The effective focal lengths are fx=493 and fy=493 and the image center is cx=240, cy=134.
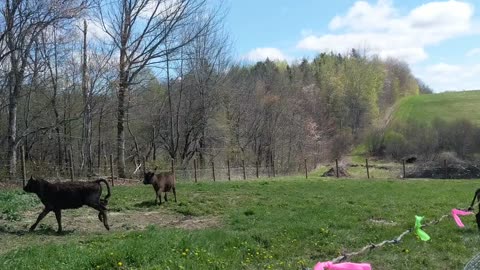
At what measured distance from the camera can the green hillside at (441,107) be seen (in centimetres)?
6644

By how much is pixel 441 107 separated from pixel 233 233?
231 feet

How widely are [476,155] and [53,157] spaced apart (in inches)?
1736

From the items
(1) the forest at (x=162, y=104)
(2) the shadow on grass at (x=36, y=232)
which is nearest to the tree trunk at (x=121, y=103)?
(1) the forest at (x=162, y=104)

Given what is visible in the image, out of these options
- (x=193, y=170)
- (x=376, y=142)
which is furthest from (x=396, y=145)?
(x=193, y=170)

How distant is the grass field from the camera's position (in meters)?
7.56

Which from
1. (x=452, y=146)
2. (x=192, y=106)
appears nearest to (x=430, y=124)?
(x=452, y=146)

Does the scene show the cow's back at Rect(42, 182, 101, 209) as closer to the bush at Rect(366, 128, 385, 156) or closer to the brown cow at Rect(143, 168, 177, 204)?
the brown cow at Rect(143, 168, 177, 204)

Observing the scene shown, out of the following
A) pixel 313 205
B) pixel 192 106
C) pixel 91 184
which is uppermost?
pixel 192 106

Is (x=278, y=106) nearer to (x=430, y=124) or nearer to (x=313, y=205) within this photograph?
(x=430, y=124)

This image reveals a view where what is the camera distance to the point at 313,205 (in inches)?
611

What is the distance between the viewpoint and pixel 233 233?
10.0 meters

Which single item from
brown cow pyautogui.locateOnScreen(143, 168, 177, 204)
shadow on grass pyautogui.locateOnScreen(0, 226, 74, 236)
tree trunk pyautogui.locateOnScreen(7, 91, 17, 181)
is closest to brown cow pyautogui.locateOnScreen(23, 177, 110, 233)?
shadow on grass pyautogui.locateOnScreen(0, 226, 74, 236)

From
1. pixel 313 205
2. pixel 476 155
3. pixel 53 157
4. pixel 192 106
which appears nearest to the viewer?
pixel 313 205

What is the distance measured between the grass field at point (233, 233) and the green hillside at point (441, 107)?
52108 mm
